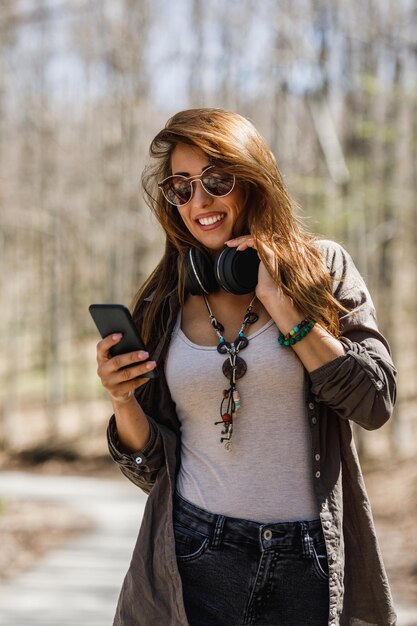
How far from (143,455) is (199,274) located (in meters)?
0.55

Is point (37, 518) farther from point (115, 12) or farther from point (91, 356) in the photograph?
point (91, 356)

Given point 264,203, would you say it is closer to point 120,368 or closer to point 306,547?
point 120,368

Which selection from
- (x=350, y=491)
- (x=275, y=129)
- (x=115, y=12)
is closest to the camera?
(x=350, y=491)

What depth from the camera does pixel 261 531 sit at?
7.75 ft

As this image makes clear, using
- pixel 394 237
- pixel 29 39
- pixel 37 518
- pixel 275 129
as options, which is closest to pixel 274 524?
pixel 37 518

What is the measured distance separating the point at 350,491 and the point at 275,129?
19275 millimetres

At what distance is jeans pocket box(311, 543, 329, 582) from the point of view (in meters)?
2.36

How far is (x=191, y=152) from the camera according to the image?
263 centimetres

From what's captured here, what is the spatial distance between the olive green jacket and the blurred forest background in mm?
11146

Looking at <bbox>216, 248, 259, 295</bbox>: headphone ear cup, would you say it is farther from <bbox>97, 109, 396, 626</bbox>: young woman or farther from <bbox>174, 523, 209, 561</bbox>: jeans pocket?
<bbox>174, 523, 209, 561</bbox>: jeans pocket

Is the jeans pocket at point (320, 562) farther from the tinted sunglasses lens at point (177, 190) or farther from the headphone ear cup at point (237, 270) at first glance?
the tinted sunglasses lens at point (177, 190)

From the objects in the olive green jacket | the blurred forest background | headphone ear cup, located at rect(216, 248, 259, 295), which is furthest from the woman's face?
the blurred forest background

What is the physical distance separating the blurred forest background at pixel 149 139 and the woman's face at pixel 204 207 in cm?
1101

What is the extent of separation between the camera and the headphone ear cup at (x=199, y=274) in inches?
104
